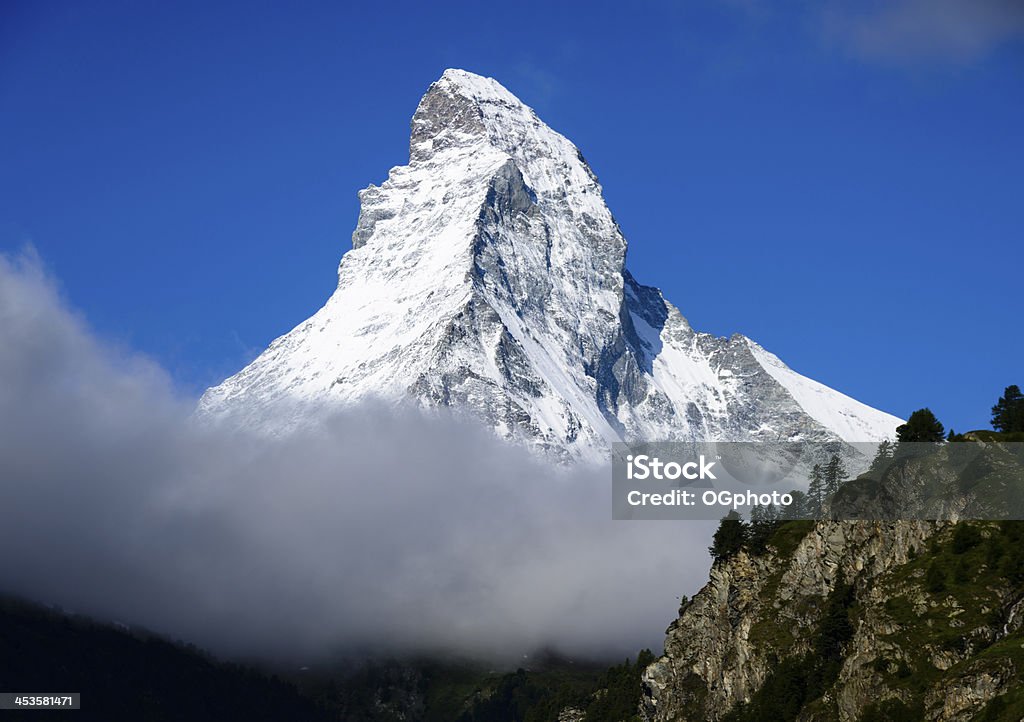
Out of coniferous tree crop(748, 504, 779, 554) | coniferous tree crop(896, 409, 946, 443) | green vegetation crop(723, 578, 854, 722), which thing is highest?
coniferous tree crop(896, 409, 946, 443)

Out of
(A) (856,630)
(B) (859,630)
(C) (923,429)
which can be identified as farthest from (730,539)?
(B) (859,630)

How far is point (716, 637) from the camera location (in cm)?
18500

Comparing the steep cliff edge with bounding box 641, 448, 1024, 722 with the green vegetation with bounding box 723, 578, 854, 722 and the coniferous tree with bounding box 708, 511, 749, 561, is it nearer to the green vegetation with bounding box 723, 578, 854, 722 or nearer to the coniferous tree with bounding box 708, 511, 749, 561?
the green vegetation with bounding box 723, 578, 854, 722

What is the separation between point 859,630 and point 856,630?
3.98 metres

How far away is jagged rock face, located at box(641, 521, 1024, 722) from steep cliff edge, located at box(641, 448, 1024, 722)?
152 millimetres

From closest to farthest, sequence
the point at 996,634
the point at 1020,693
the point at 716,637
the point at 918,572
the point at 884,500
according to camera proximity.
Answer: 1. the point at 1020,693
2. the point at 996,634
3. the point at 918,572
4. the point at 884,500
5. the point at 716,637

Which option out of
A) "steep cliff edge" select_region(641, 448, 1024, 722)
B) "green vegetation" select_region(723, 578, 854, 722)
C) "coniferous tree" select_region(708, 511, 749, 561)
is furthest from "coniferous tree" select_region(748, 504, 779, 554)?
"green vegetation" select_region(723, 578, 854, 722)

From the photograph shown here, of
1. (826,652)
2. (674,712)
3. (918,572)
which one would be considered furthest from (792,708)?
(674,712)

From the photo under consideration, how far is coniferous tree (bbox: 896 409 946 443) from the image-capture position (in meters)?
191

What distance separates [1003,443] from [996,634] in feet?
128

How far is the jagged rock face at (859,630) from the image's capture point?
5448 inches

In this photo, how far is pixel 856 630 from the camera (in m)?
158

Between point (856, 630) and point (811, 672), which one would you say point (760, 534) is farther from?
point (856, 630)

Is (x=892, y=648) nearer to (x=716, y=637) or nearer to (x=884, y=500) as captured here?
(x=884, y=500)
